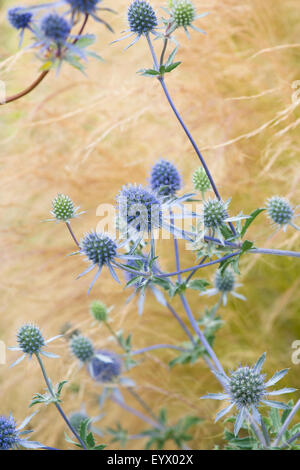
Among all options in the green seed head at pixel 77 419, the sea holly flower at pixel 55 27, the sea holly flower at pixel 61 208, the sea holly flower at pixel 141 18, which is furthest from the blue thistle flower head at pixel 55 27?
the green seed head at pixel 77 419

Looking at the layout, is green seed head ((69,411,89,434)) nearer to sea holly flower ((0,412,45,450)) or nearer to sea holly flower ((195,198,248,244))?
sea holly flower ((0,412,45,450))

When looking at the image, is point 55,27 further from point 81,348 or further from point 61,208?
point 81,348

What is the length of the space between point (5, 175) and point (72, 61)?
41.5 inches

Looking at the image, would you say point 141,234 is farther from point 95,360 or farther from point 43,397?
point 95,360

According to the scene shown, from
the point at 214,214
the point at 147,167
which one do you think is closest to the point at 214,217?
the point at 214,214

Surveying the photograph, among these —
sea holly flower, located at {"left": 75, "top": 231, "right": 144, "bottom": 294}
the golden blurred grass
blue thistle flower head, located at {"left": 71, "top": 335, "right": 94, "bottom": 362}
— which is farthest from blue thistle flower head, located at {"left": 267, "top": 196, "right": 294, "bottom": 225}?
blue thistle flower head, located at {"left": 71, "top": 335, "right": 94, "bottom": 362}

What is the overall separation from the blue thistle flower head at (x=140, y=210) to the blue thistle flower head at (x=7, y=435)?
53cm

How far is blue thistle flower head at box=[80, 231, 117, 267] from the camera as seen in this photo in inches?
34.8

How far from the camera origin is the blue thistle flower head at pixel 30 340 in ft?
3.38

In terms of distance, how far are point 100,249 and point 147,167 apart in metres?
0.93

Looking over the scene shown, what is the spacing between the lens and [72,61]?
620 mm

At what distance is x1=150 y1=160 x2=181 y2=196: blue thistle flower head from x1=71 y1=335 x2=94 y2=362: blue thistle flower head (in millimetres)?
582

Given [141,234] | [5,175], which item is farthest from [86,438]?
[5,175]

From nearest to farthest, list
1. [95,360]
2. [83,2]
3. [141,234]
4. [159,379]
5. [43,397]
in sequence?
[83,2]
[141,234]
[43,397]
[95,360]
[159,379]
